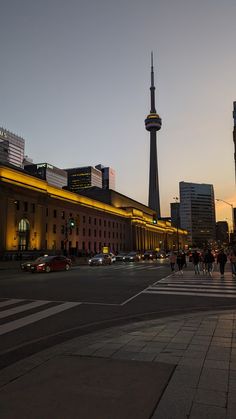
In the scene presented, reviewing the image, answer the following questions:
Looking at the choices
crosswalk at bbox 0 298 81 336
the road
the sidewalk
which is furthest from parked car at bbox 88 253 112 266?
the sidewalk

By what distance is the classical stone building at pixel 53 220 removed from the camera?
55081mm

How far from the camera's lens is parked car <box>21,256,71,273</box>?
29.2 meters

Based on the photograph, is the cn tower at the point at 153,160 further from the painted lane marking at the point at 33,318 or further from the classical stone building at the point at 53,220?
the painted lane marking at the point at 33,318

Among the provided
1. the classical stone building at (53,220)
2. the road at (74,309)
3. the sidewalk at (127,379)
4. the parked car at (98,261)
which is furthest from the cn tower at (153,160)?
the sidewalk at (127,379)

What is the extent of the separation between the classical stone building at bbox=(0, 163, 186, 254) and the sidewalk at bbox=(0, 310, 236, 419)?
31664mm

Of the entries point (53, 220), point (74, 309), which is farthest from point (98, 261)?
point (74, 309)

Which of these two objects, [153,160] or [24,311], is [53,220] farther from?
[153,160]

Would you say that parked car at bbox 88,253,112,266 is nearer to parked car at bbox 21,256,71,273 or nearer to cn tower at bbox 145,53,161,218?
parked car at bbox 21,256,71,273

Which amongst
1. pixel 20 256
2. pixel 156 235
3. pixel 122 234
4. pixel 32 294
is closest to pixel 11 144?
pixel 156 235

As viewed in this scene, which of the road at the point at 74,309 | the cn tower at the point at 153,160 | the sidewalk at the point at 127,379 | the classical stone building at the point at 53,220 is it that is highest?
the cn tower at the point at 153,160

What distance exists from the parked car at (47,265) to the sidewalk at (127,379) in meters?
22.8

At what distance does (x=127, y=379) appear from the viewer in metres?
4.60

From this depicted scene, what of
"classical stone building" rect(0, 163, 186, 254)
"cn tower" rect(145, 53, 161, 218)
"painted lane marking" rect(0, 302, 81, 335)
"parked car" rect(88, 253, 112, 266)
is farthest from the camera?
"cn tower" rect(145, 53, 161, 218)

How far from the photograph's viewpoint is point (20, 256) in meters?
46.5
